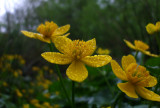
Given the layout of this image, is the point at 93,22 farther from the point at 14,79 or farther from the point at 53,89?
the point at 53,89

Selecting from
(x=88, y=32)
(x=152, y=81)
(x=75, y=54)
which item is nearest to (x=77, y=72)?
(x=75, y=54)

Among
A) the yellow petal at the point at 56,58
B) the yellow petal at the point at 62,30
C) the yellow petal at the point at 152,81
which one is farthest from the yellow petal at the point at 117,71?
the yellow petal at the point at 62,30

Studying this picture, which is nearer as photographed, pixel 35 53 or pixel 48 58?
pixel 48 58

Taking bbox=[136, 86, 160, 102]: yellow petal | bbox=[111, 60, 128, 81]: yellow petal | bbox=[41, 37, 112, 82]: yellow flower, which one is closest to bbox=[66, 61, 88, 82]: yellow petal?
bbox=[41, 37, 112, 82]: yellow flower

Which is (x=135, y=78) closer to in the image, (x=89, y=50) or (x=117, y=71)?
(x=117, y=71)

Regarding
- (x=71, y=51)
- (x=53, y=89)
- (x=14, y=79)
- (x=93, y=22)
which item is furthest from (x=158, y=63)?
(x=93, y=22)

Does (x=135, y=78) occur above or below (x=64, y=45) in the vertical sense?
below
